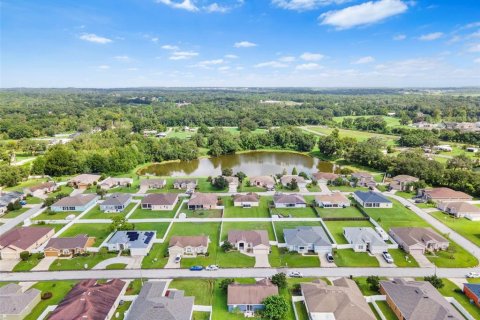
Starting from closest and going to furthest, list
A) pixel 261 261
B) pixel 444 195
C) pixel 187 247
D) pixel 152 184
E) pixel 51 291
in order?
pixel 51 291
pixel 261 261
pixel 187 247
pixel 444 195
pixel 152 184

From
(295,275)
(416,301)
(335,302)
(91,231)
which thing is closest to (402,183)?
(416,301)

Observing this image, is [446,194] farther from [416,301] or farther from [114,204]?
[114,204]

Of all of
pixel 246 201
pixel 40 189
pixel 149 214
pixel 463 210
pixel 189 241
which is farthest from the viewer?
pixel 40 189

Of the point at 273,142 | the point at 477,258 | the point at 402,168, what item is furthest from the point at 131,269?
the point at 273,142

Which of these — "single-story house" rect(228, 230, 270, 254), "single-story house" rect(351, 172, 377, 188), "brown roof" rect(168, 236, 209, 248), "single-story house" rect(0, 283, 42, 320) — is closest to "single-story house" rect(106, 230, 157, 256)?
"brown roof" rect(168, 236, 209, 248)

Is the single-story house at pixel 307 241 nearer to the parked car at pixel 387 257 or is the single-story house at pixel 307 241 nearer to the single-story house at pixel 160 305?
the parked car at pixel 387 257

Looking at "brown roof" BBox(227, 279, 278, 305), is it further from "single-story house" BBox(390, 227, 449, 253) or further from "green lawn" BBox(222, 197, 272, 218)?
"single-story house" BBox(390, 227, 449, 253)

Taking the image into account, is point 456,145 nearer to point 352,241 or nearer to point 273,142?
point 273,142
